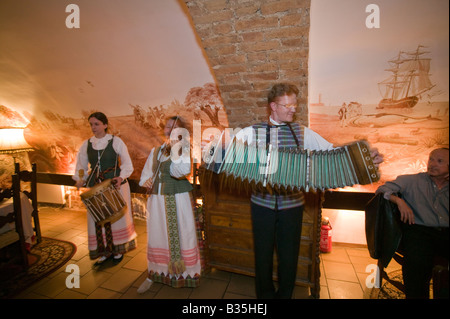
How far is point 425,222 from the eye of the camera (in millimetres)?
1850

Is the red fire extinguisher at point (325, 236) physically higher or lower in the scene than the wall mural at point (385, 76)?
lower

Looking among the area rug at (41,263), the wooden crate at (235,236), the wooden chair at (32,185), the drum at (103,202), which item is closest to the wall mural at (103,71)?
the wooden chair at (32,185)

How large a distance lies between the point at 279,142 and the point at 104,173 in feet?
7.39

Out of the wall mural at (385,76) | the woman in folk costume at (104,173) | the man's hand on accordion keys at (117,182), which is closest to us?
the wall mural at (385,76)

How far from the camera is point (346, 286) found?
94.3 inches

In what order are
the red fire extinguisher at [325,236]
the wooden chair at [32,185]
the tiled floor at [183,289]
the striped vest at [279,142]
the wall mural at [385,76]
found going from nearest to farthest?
the striped vest at [279,142] < the wall mural at [385,76] < the tiled floor at [183,289] < the red fire extinguisher at [325,236] < the wooden chair at [32,185]

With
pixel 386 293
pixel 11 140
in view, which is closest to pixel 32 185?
pixel 11 140

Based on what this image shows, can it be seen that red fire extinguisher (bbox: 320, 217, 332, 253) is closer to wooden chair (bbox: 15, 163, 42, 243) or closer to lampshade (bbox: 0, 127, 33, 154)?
wooden chair (bbox: 15, 163, 42, 243)

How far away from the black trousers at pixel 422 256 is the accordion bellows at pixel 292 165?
3.30 feet

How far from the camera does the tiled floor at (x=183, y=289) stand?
2283 millimetres

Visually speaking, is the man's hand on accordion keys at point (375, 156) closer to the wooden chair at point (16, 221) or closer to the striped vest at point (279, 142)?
the striped vest at point (279, 142)
